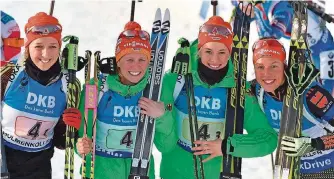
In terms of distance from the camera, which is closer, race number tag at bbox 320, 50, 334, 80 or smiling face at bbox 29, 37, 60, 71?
smiling face at bbox 29, 37, 60, 71

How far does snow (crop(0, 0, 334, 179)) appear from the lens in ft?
34.7

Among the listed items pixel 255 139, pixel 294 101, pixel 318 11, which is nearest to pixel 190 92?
pixel 255 139

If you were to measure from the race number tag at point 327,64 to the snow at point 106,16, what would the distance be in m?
2.07

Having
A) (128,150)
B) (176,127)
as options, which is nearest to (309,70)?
(176,127)

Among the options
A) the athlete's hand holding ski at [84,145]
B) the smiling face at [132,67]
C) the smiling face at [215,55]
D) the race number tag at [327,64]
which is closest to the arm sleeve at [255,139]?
the smiling face at [215,55]

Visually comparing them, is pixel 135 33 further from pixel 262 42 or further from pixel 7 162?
pixel 7 162

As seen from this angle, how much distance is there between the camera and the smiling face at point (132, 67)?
203 inches

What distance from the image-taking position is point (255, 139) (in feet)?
17.3

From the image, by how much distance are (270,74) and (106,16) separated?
253 inches

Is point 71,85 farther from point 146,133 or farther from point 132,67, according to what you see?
point 146,133

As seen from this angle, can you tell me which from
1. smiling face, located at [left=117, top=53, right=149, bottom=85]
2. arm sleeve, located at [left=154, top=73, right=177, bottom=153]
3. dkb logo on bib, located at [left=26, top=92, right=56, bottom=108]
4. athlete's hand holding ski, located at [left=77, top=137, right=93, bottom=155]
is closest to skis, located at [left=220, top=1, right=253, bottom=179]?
arm sleeve, located at [left=154, top=73, right=177, bottom=153]

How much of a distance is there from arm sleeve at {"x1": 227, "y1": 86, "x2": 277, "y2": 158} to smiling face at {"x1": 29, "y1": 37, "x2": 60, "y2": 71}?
152 centimetres

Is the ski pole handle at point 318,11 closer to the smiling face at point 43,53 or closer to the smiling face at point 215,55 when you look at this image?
the smiling face at point 215,55

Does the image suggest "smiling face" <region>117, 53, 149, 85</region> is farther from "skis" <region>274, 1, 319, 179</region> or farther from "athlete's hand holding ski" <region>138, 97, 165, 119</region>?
"skis" <region>274, 1, 319, 179</region>
